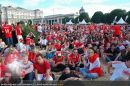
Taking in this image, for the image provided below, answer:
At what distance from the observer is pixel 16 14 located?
540ft

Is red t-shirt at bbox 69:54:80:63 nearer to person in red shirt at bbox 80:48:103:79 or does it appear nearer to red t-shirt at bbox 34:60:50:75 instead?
person in red shirt at bbox 80:48:103:79

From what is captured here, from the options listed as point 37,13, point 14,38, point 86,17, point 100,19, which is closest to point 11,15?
point 37,13

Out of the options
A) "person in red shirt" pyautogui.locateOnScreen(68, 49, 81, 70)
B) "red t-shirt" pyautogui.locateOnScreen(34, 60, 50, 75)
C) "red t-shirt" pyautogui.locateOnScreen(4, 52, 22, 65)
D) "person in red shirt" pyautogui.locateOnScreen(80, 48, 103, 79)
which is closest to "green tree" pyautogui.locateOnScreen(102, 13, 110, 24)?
"person in red shirt" pyautogui.locateOnScreen(68, 49, 81, 70)

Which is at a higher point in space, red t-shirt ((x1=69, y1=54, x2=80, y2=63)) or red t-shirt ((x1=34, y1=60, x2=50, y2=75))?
red t-shirt ((x1=34, y1=60, x2=50, y2=75))

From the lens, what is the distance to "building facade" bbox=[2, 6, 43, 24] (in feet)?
511

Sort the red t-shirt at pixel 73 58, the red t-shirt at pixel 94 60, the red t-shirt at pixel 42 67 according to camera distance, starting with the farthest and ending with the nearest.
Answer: the red t-shirt at pixel 73 58, the red t-shirt at pixel 94 60, the red t-shirt at pixel 42 67

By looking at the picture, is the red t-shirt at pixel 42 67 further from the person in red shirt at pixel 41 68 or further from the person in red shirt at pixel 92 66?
the person in red shirt at pixel 92 66

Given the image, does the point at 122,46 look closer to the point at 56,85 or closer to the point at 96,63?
the point at 96,63

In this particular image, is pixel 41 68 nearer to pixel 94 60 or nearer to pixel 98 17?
pixel 94 60

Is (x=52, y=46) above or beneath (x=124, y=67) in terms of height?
beneath

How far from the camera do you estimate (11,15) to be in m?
160

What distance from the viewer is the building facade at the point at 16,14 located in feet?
511

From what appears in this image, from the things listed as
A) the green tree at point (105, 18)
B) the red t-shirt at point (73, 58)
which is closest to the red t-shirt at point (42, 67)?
the red t-shirt at point (73, 58)

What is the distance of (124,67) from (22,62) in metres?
3.82
